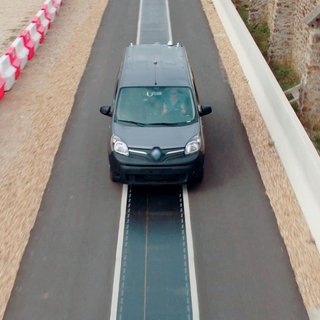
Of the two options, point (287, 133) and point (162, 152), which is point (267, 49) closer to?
point (287, 133)

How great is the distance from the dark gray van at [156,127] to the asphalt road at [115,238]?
832 millimetres

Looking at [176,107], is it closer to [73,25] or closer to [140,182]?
[140,182]

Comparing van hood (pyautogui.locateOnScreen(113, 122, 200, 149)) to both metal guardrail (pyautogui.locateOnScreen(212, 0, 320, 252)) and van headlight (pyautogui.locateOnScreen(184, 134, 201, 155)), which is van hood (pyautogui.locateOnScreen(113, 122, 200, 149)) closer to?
van headlight (pyautogui.locateOnScreen(184, 134, 201, 155))

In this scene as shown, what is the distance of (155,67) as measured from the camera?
39.8ft

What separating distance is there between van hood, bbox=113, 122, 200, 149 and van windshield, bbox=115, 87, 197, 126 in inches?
7.0

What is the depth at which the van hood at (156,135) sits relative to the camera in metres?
10.4

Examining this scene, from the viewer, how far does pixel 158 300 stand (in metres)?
8.38

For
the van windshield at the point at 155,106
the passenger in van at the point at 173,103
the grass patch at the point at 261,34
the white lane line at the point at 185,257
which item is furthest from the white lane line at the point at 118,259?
the grass patch at the point at 261,34

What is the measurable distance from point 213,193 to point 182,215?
3.38 ft

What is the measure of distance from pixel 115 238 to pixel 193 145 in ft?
8.19

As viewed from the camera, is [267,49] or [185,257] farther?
[267,49]

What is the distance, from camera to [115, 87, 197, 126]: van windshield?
430 inches

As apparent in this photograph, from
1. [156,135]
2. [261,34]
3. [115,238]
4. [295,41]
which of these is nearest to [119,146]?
[156,135]

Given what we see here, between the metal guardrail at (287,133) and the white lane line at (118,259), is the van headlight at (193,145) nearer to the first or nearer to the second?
the white lane line at (118,259)
